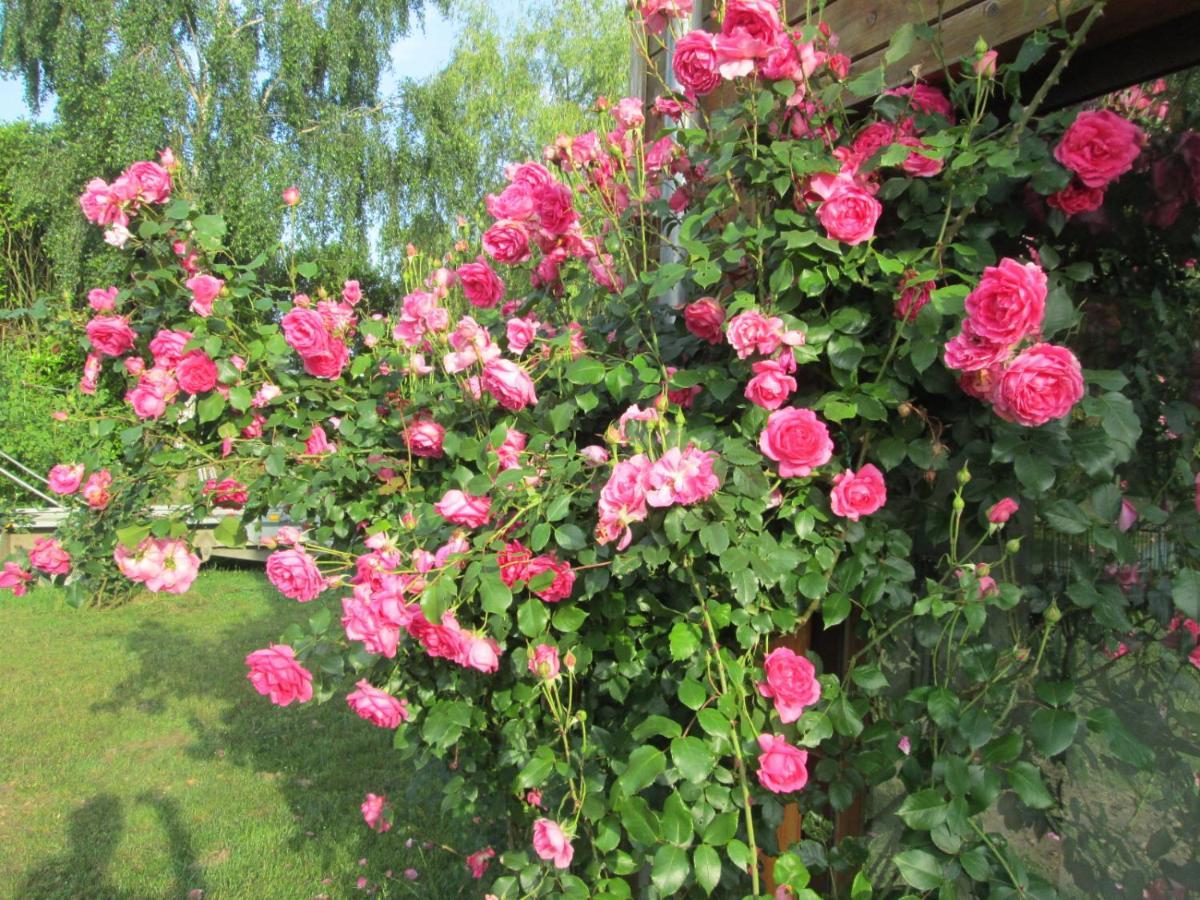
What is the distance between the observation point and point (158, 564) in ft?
5.38

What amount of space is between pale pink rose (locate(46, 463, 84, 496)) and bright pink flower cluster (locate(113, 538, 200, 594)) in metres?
0.39

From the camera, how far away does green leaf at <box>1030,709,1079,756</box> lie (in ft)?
3.25

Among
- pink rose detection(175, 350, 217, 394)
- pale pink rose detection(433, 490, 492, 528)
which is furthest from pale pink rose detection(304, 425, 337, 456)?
pale pink rose detection(433, 490, 492, 528)

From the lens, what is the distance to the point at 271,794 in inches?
144

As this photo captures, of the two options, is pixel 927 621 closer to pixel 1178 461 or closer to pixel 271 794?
pixel 1178 461

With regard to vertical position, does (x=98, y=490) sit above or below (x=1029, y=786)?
below

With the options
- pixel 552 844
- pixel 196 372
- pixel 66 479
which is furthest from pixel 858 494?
pixel 66 479

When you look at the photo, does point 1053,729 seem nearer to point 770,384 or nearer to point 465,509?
point 770,384

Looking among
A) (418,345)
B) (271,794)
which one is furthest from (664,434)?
(271,794)

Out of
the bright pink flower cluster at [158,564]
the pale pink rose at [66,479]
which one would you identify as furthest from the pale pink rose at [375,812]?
the pale pink rose at [66,479]

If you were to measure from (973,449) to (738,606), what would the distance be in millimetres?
375

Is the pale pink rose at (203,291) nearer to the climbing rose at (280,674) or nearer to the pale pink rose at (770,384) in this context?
the climbing rose at (280,674)

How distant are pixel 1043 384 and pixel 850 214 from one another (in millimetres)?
342

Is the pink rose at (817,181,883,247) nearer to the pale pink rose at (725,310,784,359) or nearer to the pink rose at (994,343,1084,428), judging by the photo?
the pale pink rose at (725,310,784,359)
